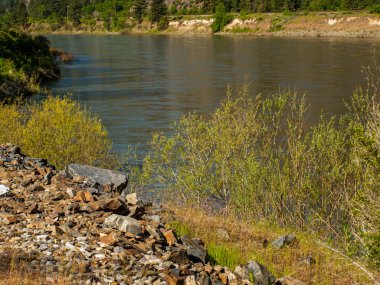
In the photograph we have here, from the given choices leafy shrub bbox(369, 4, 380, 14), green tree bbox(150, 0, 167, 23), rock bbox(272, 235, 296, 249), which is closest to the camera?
rock bbox(272, 235, 296, 249)

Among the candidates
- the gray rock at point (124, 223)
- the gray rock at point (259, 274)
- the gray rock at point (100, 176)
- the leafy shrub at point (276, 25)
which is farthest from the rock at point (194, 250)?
the leafy shrub at point (276, 25)

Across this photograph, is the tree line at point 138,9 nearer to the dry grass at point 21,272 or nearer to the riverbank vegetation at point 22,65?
the riverbank vegetation at point 22,65

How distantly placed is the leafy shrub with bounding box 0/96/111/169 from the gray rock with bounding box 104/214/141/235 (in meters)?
9.18

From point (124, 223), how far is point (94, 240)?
728 mm

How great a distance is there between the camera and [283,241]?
10.3m

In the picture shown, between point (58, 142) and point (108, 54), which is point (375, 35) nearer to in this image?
point (108, 54)

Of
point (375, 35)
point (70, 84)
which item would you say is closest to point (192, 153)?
point (70, 84)

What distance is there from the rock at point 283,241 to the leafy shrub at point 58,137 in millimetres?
9145

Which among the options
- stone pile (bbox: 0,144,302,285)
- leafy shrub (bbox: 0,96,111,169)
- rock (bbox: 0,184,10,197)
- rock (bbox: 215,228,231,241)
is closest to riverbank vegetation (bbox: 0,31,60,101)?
leafy shrub (bbox: 0,96,111,169)

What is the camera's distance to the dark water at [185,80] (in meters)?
32.1

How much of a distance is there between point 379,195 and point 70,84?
39362 millimetres

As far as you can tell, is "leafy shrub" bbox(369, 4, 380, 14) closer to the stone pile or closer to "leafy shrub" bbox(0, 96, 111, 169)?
"leafy shrub" bbox(0, 96, 111, 169)

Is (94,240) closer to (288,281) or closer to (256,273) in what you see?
(256,273)

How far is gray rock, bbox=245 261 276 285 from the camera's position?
8.08 meters
